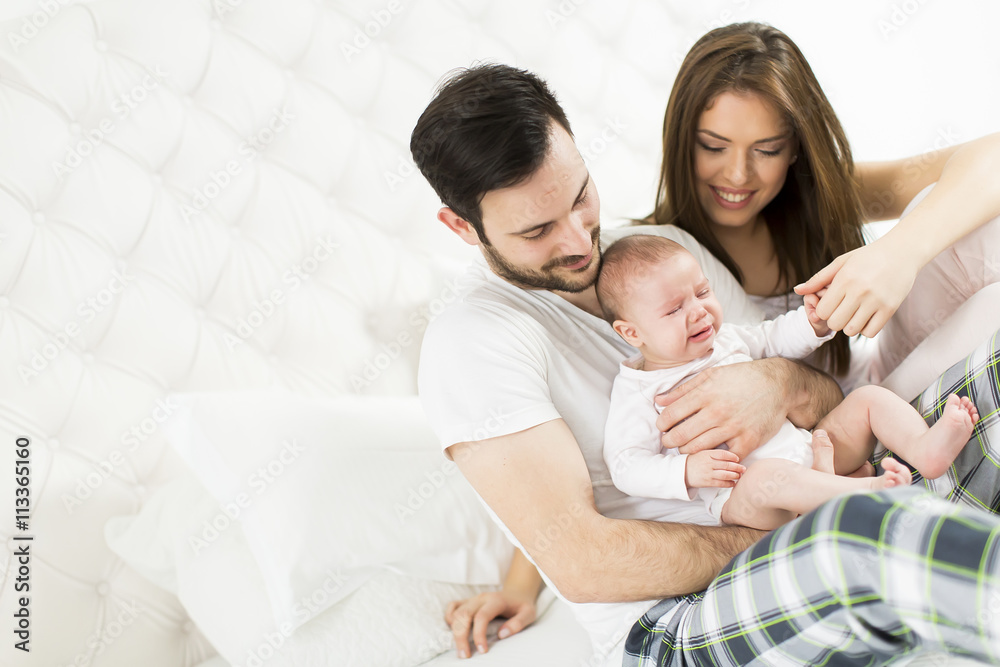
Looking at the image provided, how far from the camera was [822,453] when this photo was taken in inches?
47.6

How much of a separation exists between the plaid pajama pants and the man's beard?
0.58 metres

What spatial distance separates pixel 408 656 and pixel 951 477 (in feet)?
3.40

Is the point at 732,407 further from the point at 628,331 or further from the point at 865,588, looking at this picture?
the point at 865,588

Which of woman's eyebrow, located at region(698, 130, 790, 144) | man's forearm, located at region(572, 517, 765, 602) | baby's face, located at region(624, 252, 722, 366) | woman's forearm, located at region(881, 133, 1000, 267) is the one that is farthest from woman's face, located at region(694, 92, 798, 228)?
man's forearm, located at region(572, 517, 765, 602)

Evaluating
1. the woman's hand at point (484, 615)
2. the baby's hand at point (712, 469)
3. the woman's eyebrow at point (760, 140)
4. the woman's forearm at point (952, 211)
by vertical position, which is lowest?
the woman's hand at point (484, 615)

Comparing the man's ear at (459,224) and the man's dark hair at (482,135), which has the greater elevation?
the man's dark hair at (482,135)

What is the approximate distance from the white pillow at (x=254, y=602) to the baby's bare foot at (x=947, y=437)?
932 millimetres

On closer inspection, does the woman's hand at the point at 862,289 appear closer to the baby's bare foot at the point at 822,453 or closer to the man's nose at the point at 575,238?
the baby's bare foot at the point at 822,453

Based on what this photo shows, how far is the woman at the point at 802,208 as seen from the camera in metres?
1.32

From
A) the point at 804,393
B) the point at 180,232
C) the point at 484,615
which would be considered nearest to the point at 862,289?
the point at 804,393

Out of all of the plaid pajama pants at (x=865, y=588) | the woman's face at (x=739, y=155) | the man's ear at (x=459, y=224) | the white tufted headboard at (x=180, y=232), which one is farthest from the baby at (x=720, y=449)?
the white tufted headboard at (x=180, y=232)

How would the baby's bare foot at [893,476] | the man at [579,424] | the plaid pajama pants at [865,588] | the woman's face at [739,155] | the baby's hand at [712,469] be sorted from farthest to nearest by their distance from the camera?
the woman's face at [739,155] → the baby's hand at [712,469] → the baby's bare foot at [893,476] → the man at [579,424] → the plaid pajama pants at [865,588]

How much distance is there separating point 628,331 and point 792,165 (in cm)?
76

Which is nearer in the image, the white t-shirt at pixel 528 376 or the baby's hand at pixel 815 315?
the white t-shirt at pixel 528 376
